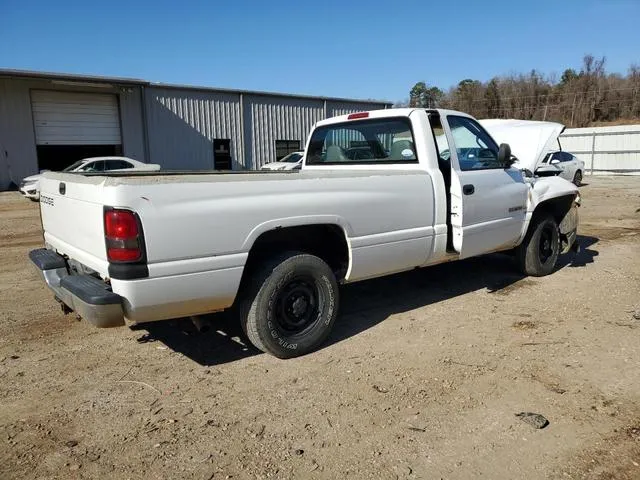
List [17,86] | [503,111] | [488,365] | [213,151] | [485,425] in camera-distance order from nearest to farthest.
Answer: [485,425], [488,365], [17,86], [213,151], [503,111]

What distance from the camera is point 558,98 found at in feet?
166

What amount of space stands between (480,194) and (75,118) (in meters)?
22.0

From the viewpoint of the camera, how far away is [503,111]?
168ft

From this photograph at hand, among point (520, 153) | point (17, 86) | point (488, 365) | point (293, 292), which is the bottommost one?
point (488, 365)

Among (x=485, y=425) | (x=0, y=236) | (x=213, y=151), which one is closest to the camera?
(x=485, y=425)

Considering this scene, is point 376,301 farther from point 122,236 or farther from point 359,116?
point 122,236

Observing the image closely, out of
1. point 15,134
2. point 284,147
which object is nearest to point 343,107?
point 284,147

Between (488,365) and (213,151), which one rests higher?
(213,151)

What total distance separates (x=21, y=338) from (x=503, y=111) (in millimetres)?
52892

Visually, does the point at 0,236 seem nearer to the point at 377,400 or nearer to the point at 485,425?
the point at 377,400

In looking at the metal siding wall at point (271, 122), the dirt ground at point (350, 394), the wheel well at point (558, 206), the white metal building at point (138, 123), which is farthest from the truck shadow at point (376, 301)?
the metal siding wall at point (271, 122)

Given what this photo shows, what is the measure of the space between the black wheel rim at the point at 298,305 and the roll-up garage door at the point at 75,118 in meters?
21.8

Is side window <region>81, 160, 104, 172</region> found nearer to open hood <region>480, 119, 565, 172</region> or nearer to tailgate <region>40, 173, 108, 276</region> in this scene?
tailgate <region>40, 173, 108, 276</region>

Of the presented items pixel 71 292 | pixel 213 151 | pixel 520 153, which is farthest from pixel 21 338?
pixel 213 151
